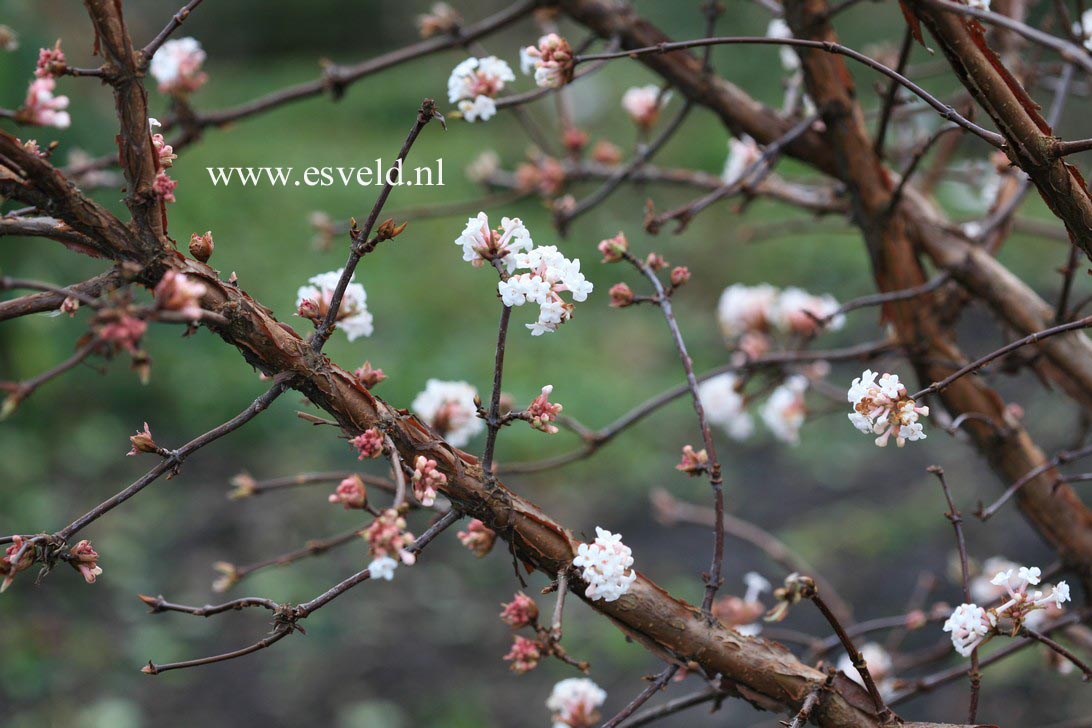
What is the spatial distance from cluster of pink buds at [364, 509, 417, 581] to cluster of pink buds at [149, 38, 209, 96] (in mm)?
1138

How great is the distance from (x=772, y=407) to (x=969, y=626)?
3.56 feet

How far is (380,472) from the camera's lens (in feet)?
10.5

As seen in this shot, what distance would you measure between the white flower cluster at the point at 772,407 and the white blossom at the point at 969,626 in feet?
2.93

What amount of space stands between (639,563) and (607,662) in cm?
40

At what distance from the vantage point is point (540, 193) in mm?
1823

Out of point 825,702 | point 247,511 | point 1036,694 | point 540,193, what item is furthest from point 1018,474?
point 247,511

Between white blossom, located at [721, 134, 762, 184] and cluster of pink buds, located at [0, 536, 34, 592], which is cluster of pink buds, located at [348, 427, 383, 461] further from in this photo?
white blossom, located at [721, 134, 762, 184]

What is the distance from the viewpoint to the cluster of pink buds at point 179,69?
1.53 meters

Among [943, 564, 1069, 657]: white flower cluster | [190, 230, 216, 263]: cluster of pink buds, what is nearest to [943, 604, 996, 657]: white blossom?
[943, 564, 1069, 657]: white flower cluster

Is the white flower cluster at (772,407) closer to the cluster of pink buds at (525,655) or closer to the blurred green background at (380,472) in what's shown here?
the blurred green background at (380,472)

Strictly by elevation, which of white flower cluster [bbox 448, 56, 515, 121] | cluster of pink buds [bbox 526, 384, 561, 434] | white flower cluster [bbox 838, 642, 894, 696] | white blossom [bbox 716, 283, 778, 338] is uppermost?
white blossom [bbox 716, 283, 778, 338]

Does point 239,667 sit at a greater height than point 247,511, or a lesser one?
lesser

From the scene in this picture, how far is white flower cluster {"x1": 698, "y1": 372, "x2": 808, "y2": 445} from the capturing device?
6.02 ft

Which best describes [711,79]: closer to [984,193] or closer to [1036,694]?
[984,193]
